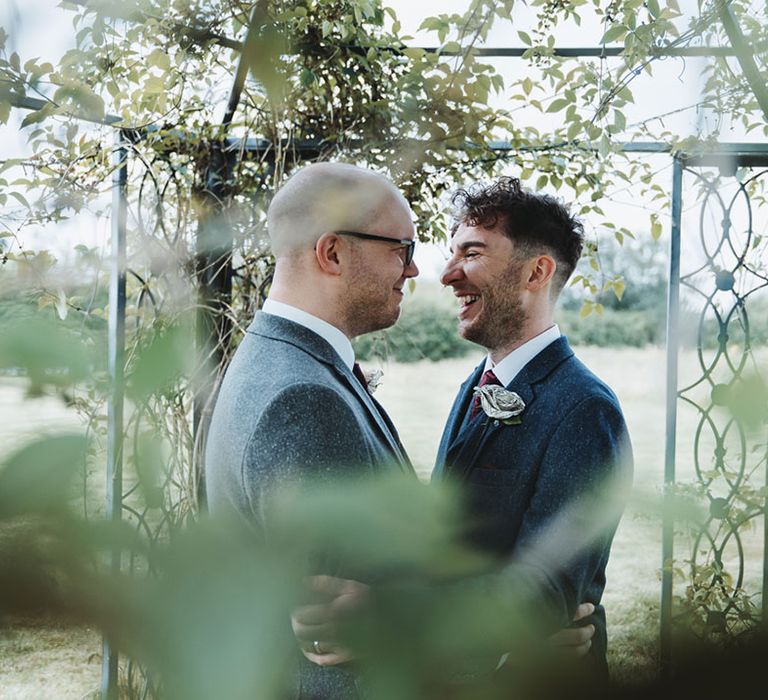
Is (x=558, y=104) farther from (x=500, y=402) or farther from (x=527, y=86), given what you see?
(x=500, y=402)

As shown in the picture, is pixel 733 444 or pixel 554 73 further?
pixel 554 73

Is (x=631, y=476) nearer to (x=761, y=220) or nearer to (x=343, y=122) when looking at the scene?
(x=343, y=122)

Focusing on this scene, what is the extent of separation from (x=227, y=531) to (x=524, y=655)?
0.11 metres

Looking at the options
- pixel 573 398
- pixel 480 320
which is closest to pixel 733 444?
pixel 573 398

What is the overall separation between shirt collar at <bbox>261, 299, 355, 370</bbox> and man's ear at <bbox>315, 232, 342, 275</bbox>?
0.36 feet

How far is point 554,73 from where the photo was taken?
7.86ft

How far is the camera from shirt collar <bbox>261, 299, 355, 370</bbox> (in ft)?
4.66

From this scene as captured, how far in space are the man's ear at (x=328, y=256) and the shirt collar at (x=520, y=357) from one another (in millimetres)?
617

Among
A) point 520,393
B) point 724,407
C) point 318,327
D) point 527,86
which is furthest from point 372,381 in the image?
point 527,86

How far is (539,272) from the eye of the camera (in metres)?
2.08

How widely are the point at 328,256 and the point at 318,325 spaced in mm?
166

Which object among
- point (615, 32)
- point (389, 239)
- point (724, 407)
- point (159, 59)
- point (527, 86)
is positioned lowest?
point (724, 407)

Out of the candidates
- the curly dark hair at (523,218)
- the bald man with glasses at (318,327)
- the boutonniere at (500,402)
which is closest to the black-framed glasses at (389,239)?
the bald man with glasses at (318,327)

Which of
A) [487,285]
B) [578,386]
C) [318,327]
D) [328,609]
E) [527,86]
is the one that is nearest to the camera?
[328,609]
